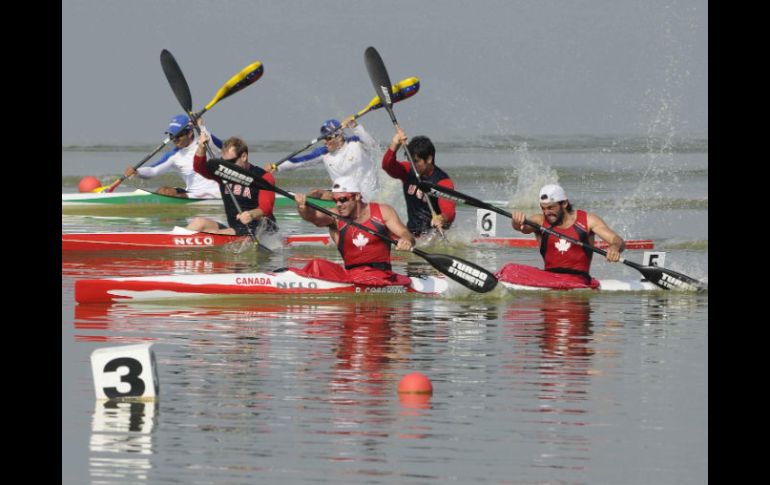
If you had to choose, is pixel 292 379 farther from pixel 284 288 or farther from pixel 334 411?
pixel 284 288

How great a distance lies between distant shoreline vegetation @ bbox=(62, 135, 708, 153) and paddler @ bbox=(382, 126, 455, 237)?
3576cm

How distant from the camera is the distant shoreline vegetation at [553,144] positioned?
61.9m

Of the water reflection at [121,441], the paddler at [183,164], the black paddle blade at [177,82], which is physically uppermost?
the black paddle blade at [177,82]

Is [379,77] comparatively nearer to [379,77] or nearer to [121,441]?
[379,77]

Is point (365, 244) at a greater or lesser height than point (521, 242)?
lesser

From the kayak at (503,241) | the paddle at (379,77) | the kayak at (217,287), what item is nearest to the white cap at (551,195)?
the kayak at (217,287)

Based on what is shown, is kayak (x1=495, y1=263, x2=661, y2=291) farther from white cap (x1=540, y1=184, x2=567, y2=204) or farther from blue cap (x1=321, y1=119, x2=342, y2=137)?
blue cap (x1=321, y1=119, x2=342, y2=137)

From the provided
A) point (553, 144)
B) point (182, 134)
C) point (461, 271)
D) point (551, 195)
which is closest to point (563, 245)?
point (551, 195)

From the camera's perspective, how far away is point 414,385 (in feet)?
43.2

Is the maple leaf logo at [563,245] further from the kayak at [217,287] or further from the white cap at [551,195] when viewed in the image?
the kayak at [217,287]

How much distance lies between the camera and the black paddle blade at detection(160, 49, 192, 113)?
24094mm

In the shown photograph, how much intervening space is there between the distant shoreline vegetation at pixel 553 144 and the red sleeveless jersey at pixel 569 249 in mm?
40846

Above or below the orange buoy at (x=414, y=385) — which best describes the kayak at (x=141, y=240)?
above

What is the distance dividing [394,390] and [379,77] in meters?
11.1
